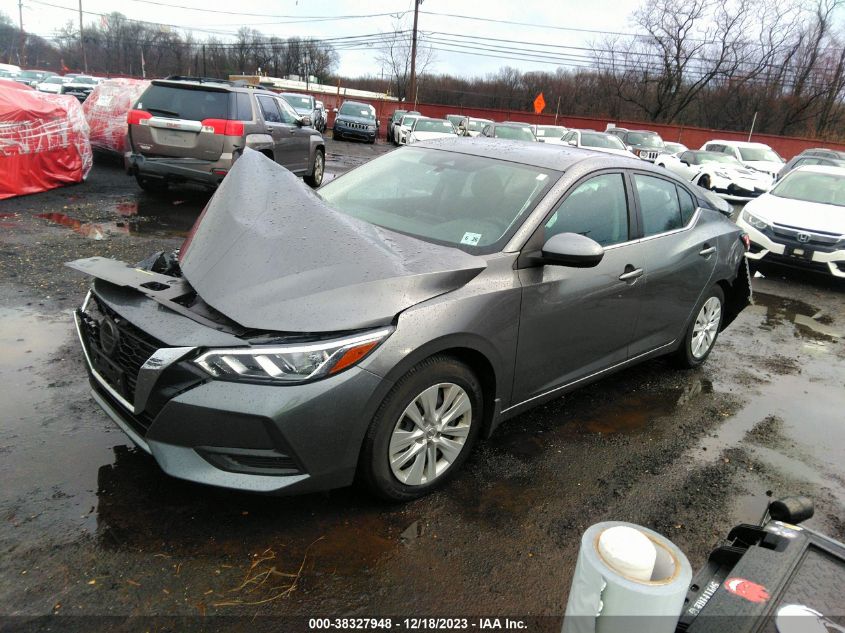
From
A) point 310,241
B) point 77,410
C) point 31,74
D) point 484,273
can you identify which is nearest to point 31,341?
point 77,410

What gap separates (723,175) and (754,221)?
820 cm

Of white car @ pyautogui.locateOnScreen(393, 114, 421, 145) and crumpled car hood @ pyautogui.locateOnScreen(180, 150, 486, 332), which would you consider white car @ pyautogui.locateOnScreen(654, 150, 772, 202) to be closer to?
white car @ pyautogui.locateOnScreen(393, 114, 421, 145)

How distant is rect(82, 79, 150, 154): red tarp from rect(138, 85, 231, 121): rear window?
378 centimetres

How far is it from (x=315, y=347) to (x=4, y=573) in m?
1.44

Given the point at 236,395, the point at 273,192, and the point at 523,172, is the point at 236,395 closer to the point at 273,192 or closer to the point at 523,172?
the point at 273,192

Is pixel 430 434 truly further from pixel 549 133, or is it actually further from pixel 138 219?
pixel 549 133

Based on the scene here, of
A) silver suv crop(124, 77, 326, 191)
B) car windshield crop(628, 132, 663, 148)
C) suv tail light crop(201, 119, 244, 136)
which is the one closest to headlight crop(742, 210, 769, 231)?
silver suv crop(124, 77, 326, 191)

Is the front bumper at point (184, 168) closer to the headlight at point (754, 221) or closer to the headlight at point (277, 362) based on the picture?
the headlight at point (277, 362)

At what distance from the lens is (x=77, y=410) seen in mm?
3350

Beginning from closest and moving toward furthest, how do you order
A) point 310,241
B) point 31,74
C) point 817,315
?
1. point 310,241
2. point 817,315
3. point 31,74

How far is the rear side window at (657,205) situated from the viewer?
396 cm

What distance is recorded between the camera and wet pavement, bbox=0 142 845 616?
89.5 inches

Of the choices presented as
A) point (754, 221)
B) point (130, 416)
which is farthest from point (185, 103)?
point (754, 221)

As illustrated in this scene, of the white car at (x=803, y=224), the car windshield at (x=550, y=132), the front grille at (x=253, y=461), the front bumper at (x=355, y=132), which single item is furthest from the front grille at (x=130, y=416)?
the front bumper at (x=355, y=132)
